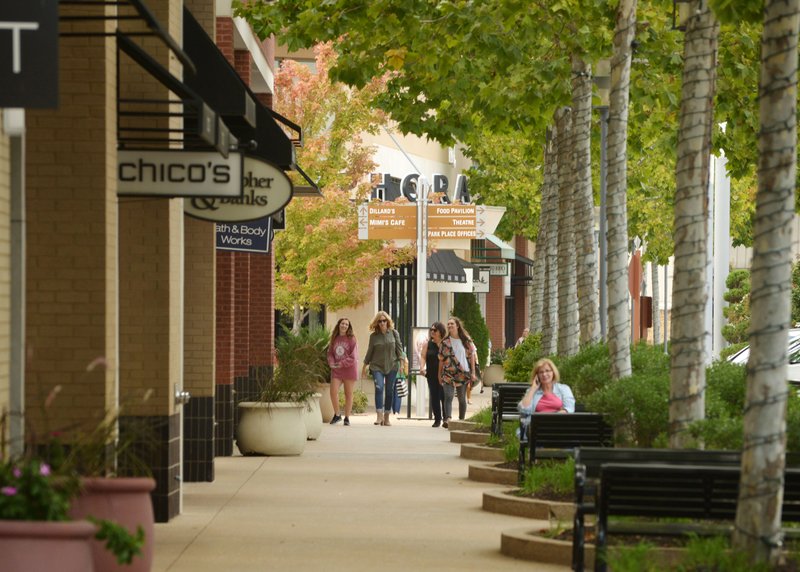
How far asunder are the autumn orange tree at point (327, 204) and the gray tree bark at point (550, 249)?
4205mm

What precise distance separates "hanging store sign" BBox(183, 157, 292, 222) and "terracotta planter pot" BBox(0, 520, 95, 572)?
7960 mm

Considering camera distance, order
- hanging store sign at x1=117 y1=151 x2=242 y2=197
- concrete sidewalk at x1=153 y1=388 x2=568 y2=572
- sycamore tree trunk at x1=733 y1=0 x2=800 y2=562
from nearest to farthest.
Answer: sycamore tree trunk at x1=733 y1=0 x2=800 y2=562 < concrete sidewalk at x1=153 y1=388 x2=568 y2=572 < hanging store sign at x1=117 y1=151 x2=242 y2=197

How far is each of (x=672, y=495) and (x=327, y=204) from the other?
2663 cm

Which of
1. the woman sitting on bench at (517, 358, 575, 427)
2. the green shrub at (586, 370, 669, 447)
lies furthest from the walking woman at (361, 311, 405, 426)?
the green shrub at (586, 370, 669, 447)

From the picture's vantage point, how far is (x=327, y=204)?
119ft

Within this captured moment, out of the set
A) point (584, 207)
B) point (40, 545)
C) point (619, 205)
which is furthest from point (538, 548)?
point (584, 207)

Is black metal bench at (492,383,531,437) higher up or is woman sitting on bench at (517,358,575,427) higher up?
woman sitting on bench at (517,358,575,427)

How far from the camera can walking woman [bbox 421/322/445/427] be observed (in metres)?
29.8

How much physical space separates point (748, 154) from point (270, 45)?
25.0 feet

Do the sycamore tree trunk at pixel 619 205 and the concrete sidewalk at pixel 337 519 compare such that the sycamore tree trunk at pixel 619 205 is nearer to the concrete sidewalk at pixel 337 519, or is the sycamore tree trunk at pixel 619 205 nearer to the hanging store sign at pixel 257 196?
the concrete sidewalk at pixel 337 519

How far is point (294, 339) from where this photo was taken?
26.0 m

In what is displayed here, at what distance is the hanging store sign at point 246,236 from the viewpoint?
21359 mm

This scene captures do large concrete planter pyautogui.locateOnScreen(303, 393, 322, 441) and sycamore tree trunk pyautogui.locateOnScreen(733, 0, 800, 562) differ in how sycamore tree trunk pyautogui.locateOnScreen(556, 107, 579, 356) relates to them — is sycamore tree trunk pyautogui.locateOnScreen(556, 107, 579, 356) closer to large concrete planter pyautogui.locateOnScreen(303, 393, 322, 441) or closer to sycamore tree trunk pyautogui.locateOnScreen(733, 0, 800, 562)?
large concrete planter pyautogui.locateOnScreen(303, 393, 322, 441)

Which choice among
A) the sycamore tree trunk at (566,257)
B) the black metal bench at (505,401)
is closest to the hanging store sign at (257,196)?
the black metal bench at (505,401)
